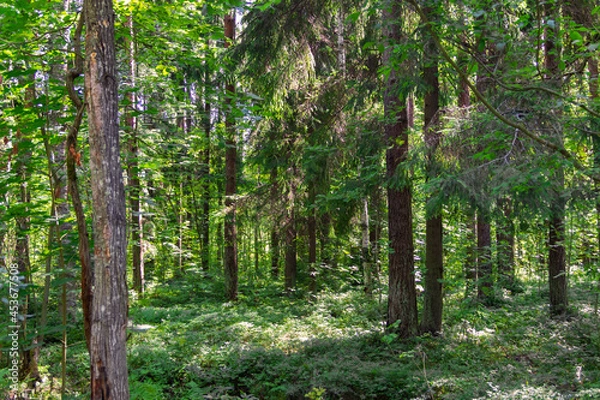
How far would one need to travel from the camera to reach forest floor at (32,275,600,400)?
5430mm

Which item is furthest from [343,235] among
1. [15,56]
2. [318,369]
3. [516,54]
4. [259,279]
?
[15,56]

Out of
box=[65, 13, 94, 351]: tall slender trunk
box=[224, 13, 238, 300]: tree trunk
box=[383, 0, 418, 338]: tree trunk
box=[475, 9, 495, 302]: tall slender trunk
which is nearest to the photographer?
box=[475, 9, 495, 302]: tall slender trunk

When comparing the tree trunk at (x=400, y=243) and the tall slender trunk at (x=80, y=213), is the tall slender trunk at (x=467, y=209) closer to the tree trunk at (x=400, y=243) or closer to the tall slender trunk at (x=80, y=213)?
the tree trunk at (x=400, y=243)

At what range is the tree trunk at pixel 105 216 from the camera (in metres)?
3.02

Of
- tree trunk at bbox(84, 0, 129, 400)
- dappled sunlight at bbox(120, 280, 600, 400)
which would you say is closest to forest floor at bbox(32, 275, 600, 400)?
dappled sunlight at bbox(120, 280, 600, 400)

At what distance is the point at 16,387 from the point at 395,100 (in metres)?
7.39

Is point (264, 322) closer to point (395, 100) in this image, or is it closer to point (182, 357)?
point (182, 357)

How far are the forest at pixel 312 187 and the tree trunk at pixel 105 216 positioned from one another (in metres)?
0.02

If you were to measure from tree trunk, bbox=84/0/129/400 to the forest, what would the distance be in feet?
0.05

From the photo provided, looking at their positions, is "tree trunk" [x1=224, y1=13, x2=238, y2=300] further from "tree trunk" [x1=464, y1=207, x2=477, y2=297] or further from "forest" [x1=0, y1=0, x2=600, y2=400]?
"tree trunk" [x1=464, y1=207, x2=477, y2=297]

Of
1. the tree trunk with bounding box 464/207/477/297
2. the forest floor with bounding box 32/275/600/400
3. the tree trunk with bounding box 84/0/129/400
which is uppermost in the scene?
the tree trunk with bounding box 84/0/129/400

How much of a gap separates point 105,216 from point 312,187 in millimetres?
8283

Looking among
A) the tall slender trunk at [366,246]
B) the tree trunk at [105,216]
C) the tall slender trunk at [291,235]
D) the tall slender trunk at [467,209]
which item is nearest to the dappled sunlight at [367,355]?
the tall slender trunk at [467,209]

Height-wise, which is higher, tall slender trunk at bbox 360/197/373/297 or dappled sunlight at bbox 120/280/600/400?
tall slender trunk at bbox 360/197/373/297
